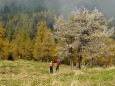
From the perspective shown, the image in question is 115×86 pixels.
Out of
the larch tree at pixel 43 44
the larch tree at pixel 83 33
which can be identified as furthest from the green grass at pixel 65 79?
the larch tree at pixel 43 44

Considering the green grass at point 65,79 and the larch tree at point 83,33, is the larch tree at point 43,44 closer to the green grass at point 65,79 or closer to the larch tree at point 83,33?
the larch tree at point 83,33

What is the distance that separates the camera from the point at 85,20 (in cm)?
4928

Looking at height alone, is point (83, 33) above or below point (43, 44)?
below

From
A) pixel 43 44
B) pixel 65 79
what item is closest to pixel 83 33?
pixel 65 79

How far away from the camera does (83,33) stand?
47.8 metres

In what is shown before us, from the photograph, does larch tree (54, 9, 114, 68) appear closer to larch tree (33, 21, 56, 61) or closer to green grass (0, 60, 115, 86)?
green grass (0, 60, 115, 86)

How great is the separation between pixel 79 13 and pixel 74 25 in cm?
229

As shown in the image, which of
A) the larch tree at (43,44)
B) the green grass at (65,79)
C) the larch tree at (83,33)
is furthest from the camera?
the larch tree at (43,44)

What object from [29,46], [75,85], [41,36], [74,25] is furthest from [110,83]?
[29,46]

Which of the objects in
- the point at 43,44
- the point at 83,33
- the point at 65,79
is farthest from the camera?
the point at 43,44

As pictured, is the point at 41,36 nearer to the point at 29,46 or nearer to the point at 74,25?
the point at 29,46

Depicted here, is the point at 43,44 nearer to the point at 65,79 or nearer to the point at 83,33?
the point at 83,33

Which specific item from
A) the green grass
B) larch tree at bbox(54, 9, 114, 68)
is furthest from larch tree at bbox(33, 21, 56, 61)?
the green grass

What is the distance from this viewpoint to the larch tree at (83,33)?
1854 inches
